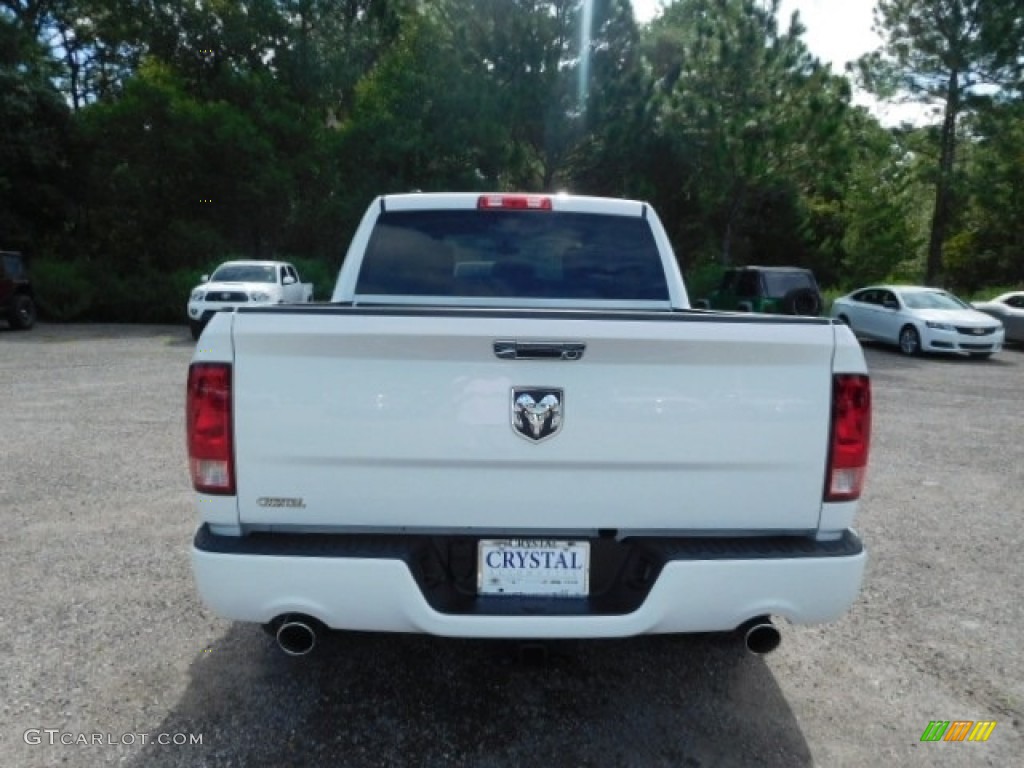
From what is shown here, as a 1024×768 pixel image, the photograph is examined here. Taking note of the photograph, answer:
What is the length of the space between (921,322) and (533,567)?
51.2ft

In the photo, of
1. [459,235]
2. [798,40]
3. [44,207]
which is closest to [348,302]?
[459,235]

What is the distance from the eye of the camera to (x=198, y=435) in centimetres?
235

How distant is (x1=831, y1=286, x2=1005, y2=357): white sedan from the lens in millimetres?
15164

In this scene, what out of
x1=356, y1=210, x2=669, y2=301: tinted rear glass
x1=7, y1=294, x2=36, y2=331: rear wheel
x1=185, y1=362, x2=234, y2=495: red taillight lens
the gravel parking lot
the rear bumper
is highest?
x1=356, y1=210, x2=669, y2=301: tinted rear glass

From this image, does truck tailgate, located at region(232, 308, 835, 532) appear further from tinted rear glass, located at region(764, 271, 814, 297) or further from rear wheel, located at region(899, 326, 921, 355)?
rear wheel, located at region(899, 326, 921, 355)

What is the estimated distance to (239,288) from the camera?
1602 centimetres

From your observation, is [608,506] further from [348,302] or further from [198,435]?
[348,302]

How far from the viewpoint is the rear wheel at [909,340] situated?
15.5 metres

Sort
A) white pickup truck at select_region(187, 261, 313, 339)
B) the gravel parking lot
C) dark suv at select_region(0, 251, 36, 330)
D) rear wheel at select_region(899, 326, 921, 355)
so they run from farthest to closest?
dark suv at select_region(0, 251, 36, 330) < white pickup truck at select_region(187, 261, 313, 339) < rear wheel at select_region(899, 326, 921, 355) < the gravel parking lot

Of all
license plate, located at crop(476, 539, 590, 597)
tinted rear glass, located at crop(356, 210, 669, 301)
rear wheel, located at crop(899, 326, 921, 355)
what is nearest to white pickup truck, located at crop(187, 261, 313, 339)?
tinted rear glass, located at crop(356, 210, 669, 301)

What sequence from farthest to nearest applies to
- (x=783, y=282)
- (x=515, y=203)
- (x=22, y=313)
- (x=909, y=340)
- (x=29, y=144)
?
1. (x=29, y=144)
2. (x=22, y=313)
3. (x=783, y=282)
4. (x=909, y=340)
5. (x=515, y=203)

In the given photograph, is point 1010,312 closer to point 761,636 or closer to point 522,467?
point 761,636

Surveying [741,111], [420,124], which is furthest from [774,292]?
[420,124]

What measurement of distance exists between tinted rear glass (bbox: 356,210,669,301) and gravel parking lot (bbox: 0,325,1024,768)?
174 centimetres
